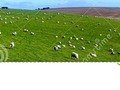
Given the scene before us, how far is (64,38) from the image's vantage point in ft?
72.0

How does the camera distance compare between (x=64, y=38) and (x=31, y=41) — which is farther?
(x=64, y=38)

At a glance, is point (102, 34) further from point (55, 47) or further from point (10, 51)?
point (10, 51)

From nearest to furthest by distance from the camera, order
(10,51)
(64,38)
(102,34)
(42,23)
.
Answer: (10,51) → (64,38) → (102,34) → (42,23)

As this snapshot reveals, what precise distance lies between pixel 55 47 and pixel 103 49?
3066mm

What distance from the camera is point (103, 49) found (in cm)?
2022

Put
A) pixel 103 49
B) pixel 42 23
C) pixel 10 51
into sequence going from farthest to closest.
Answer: pixel 42 23, pixel 103 49, pixel 10 51
